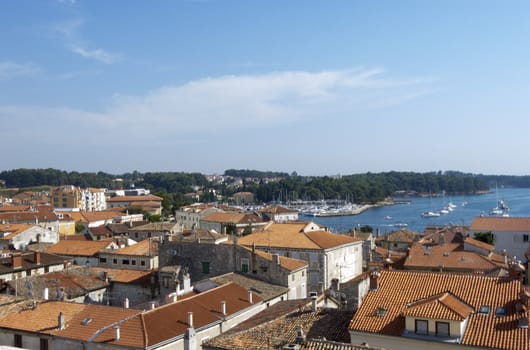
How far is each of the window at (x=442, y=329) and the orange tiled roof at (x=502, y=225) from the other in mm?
35364

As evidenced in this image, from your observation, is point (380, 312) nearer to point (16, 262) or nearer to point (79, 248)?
point (16, 262)

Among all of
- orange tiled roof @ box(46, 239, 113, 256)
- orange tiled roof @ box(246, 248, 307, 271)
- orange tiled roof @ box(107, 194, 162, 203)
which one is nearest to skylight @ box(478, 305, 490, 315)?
orange tiled roof @ box(246, 248, 307, 271)

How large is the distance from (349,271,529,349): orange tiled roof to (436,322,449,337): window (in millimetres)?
425

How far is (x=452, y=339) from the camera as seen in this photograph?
13078 millimetres

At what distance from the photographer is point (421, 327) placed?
44.3ft

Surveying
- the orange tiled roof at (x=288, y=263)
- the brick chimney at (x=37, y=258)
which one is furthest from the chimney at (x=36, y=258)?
the orange tiled roof at (x=288, y=263)

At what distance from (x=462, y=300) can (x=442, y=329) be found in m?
1.53

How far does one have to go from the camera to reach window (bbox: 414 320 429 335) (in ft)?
44.1

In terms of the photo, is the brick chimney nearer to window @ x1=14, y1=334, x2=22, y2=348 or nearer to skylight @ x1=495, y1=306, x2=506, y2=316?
window @ x1=14, y1=334, x2=22, y2=348

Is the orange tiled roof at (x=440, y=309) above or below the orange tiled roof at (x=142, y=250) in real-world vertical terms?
above

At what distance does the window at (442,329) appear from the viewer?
43.4 feet

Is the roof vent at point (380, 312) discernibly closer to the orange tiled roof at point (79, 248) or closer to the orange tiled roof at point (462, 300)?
the orange tiled roof at point (462, 300)

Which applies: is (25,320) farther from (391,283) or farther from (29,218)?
(29,218)

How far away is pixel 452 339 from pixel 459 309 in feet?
2.85
